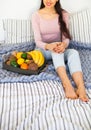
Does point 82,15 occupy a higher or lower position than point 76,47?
higher

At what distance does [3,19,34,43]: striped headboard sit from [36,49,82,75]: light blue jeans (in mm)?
325

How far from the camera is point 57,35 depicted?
1.96 metres

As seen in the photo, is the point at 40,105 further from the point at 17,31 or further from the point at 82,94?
the point at 17,31

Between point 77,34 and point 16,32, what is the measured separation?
483 millimetres

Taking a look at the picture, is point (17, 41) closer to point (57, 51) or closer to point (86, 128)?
point (57, 51)

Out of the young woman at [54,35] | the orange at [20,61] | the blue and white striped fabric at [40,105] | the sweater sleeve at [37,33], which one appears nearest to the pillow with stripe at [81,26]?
the young woman at [54,35]

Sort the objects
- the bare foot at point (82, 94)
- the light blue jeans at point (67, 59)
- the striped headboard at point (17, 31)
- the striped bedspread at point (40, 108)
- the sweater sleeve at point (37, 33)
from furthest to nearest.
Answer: the striped headboard at point (17, 31)
the sweater sleeve at point (37, 33)
the light blue jeans at point (67, 59)
the bare foot at point (82, 94)
the striped bedspread at point (40, 108)

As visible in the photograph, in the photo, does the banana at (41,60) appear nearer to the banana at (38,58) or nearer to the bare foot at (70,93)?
the banana at (38,58)

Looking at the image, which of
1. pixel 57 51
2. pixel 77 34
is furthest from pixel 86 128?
pixel 77 34

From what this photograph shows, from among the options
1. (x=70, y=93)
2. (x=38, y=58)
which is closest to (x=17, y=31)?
(x=38, y=58)

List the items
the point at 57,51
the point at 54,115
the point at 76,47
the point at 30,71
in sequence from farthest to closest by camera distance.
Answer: the point at 76,47
the point at 57,51
the point at 30,71
the point at 54,115

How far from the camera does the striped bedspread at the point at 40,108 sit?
3.54ft

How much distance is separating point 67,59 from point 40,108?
58 centimetres

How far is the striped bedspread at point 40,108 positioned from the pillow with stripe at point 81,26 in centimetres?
69
